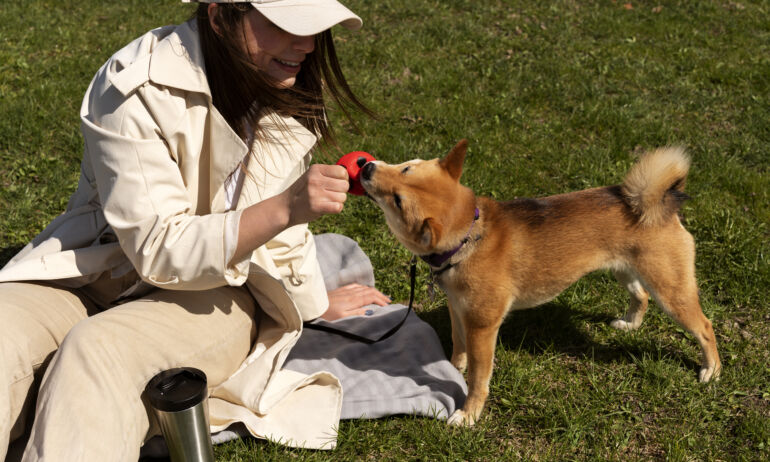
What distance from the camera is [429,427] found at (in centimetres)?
325

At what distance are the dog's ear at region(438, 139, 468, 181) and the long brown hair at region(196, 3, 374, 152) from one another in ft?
1.59

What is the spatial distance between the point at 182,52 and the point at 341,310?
1824 millimetres

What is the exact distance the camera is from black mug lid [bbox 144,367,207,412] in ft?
8.29

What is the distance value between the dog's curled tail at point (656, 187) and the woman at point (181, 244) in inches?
58.9

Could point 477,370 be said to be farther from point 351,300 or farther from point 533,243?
point 351,300

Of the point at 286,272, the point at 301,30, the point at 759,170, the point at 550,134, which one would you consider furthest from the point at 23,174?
the point at 759,170

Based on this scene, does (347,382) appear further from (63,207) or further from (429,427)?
(63,207)

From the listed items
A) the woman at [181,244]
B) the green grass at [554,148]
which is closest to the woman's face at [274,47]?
the woman at [181,244]

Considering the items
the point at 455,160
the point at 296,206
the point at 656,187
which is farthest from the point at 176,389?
the point at 656,187

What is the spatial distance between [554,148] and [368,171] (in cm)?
294

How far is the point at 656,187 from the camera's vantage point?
328cm

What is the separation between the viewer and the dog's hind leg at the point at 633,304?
3824 millimetres

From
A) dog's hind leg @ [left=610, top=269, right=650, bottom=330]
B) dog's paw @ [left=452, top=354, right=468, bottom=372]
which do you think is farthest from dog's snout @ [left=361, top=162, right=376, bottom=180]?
dog's hind leg @ [left=610, top=269, right=650, bottom=330]

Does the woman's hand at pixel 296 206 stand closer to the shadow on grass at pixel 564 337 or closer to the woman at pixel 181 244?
the woman at pixel 181 244
